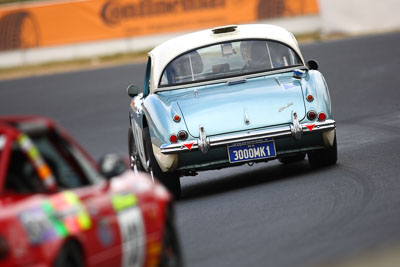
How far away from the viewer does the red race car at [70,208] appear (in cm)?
523

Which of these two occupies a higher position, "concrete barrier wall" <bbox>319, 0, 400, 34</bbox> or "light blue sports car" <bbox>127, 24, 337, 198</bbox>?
"light blue sports car" <bbox>127, 24, 337, 198</bbox>

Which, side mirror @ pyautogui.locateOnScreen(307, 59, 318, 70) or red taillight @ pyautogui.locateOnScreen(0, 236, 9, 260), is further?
side mirror @ pyautogui.locateOnScreen(307, 59, 318, 70)

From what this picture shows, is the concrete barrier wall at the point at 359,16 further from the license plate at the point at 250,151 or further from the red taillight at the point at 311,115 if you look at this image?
the license plate at the point at 250,151

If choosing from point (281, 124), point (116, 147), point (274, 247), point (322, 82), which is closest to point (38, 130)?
point (274, 247)

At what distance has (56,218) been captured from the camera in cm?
551

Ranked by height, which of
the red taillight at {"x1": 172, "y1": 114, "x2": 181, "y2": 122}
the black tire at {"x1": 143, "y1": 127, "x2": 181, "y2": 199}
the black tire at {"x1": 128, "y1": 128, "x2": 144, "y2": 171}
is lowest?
the black tire at {"x1": 128, "y1": 128, "x2": 144, "y2": 171}

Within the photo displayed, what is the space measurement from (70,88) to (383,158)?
16.7 metres

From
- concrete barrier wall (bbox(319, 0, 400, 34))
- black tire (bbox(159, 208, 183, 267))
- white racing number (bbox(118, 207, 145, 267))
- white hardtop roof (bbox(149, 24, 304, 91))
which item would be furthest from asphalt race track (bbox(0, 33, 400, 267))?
concrete barrier wall (bbox(319, 0, 400, 34))

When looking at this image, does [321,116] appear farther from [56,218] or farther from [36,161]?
[56,218]

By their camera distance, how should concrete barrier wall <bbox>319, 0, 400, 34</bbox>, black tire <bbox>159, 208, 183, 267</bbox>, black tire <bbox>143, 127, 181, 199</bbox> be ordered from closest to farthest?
1. black tire <bbox>159, 208, 183, 267</bbox>
2. black tire <bbox>143, 127, 181, 199</bbox>
3. concrete barrier wall <bbox>319, 0, 400, 34</bbox>

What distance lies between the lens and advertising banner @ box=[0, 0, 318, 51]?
35531 mm

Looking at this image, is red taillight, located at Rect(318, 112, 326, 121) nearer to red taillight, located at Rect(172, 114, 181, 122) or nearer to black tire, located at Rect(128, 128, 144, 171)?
red taillight, located at Rect(172, 114, 181, 122)

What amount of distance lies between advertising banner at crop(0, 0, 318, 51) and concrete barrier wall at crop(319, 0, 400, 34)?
2302mm

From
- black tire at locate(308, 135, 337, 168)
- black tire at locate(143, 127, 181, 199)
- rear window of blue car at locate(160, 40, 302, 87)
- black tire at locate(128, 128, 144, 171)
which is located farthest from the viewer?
black tire at locate(128, 128, 144, 171)
